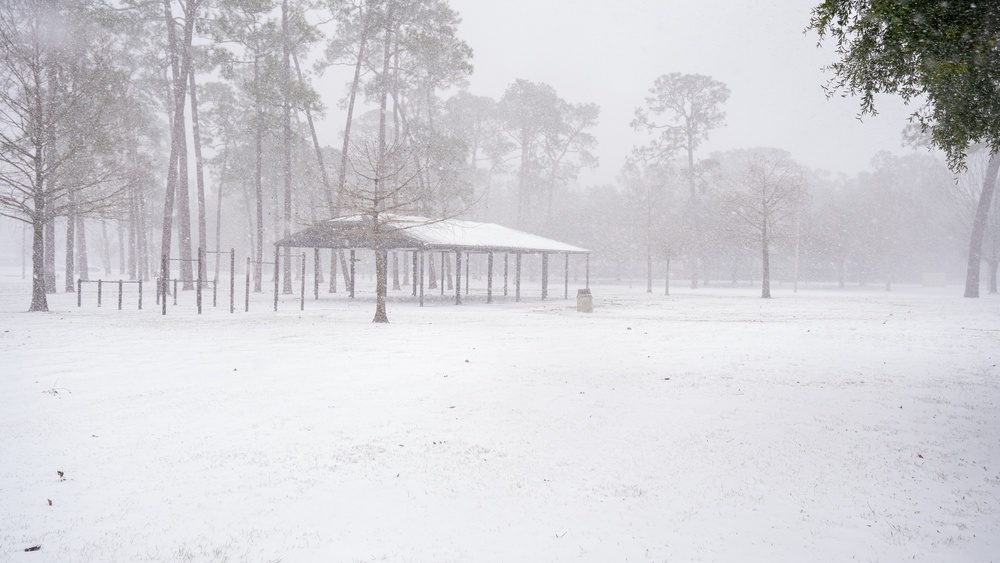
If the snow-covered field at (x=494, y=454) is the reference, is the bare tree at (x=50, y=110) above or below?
above

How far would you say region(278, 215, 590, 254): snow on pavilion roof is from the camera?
2364cm

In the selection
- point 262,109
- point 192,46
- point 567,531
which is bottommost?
point 567,531

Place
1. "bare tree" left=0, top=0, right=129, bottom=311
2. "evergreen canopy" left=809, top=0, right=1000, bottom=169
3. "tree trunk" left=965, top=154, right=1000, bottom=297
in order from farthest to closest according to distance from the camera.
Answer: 1. "tree trunk" left=965, top=154, right=1000, bottom=297
2. "bare tree" left=0, top=0, right=129, bottom=311
3. "evergreen canopy" left=809, top=0, right=1000, bottom=169

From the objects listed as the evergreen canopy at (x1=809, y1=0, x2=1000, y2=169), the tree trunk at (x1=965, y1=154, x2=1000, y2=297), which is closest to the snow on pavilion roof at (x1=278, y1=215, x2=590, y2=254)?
the evergreen canopy at (x1=809, y1=0, x2=1000, y2=169)

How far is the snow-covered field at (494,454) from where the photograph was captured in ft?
13.5

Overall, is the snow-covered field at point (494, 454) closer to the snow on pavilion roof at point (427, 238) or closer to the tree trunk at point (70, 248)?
the snow on pavilion roof at point (427, 238)

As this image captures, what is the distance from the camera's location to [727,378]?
9.53m

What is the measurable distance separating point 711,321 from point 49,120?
22.7 metres

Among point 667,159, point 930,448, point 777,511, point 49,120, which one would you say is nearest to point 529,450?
point 777,511

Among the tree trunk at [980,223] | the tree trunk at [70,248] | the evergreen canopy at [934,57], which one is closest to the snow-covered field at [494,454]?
the evergreen canopy at [934,57]

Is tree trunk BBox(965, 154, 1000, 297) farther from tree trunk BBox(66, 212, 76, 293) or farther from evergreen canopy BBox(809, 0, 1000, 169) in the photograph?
tree trunk BBox(66, 212, 76, 293)

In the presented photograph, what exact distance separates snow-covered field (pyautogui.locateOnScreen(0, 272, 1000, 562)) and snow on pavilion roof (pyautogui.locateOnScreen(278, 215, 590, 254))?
11.8m

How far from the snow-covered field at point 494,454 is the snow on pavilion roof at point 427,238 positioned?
1180cm

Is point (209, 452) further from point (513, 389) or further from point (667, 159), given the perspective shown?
point (667, 159)
